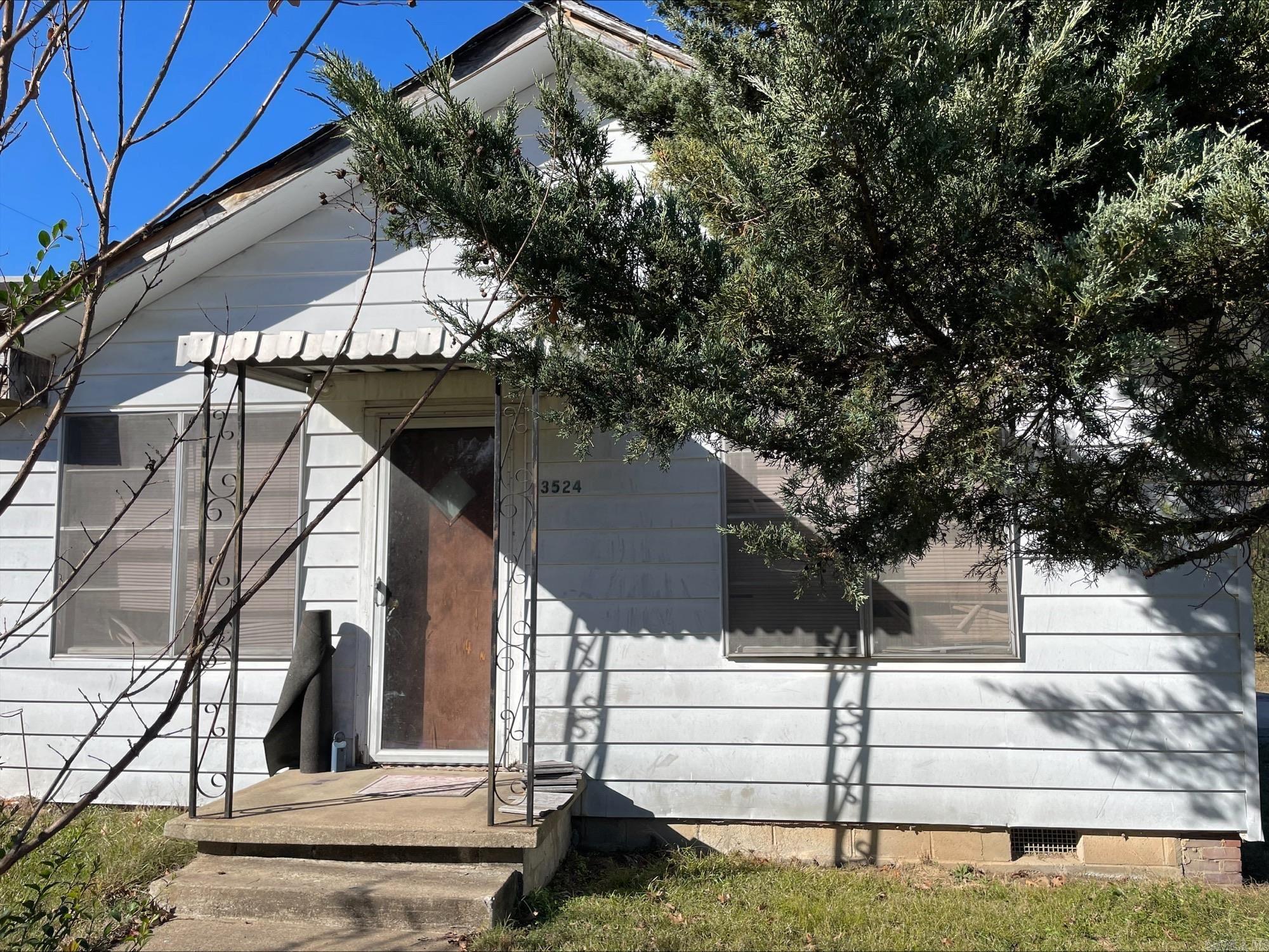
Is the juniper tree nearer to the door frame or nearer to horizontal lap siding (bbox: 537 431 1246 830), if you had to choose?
horizontal lap siding (bbox: 537 431 1246 830)

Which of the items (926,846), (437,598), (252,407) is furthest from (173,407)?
(926,846)

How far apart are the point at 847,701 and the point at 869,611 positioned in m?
0.56

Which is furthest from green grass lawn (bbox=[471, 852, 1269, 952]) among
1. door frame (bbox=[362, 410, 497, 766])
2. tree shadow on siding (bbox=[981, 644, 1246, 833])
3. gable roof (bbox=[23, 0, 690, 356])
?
gable roof (bbox=[23, 0, 690, 356])

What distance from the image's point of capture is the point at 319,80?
3549mm

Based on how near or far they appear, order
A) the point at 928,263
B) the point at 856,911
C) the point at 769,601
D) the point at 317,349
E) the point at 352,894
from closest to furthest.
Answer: the point at 928,263 → the point at 352,894 → the point at 856,911 → the point at 317,349 → the point at 769,601

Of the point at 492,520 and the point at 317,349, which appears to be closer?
the point at 317,349

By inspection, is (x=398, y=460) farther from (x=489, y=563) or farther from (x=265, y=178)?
(x=265, y=178)

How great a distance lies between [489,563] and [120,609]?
2.62m

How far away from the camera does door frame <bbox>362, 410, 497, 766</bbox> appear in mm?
6219

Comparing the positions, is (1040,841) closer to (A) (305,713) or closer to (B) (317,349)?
(A) (305,713)

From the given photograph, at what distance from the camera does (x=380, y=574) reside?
20.9 feet

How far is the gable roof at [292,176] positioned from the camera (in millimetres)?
6238

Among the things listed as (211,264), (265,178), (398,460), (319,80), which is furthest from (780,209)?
(211,264)

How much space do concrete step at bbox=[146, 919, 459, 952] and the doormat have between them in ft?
3.54
